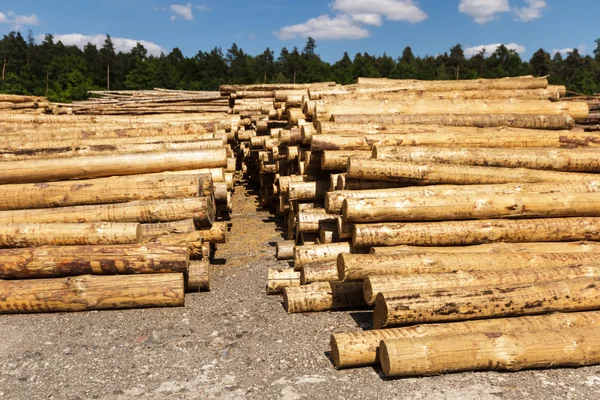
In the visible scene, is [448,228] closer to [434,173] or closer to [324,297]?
[434,173]

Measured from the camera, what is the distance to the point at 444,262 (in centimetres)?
508

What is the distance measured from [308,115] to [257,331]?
4388mm

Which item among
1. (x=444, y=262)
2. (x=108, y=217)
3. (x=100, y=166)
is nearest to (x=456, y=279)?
(x=444, y=262)

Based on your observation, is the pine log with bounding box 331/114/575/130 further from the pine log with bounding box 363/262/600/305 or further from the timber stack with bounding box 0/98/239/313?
the pine log with bounding box 363/262/600/305

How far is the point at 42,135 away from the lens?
361 inches

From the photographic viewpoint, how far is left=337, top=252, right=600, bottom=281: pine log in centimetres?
495

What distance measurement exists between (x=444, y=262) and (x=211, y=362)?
2.63 meters

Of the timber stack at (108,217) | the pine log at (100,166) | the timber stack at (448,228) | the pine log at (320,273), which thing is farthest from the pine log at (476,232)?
the pine log at (100,166)

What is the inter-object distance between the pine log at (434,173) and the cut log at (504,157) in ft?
0.70

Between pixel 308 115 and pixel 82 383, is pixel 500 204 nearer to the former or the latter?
pixel 308 115

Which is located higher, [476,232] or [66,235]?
[476,232]

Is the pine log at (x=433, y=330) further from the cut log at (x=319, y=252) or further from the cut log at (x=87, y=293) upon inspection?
the cut log at (x=87, y=293)

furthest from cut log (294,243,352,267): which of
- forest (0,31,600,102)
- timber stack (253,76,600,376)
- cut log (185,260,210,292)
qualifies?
forest (0,31,600,102)

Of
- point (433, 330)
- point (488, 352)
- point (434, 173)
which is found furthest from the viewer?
point (434, 173)
